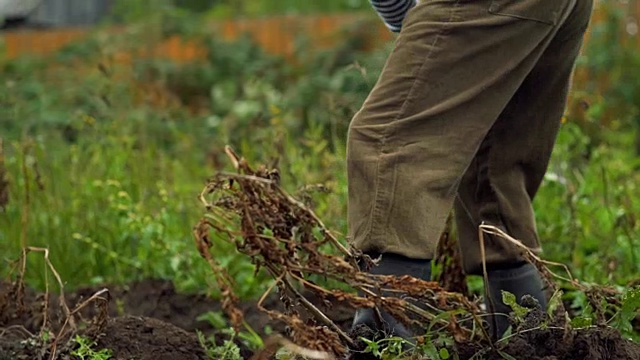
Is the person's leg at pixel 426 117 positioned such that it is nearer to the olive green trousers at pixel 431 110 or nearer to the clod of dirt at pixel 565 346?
the olive green trousers at pixel 431 110

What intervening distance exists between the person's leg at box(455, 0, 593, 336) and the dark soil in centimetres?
45

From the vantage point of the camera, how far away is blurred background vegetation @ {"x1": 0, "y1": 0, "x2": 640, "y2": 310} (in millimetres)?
4699

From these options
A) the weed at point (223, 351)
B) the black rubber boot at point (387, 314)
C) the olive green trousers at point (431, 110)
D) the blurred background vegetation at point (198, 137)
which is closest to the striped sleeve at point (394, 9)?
the olive green trousers at point (431, 110)

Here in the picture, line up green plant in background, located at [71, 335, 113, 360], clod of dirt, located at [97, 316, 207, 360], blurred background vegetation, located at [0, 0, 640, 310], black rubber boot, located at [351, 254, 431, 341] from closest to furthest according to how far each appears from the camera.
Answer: black rubber boot, located at [351, 254, 431, 341] < green plant in background, located at [71, 335, 113, 360] < clod of dirt, located at [97, 316, 207, 360] < blurred background vegetation, located at [0, 0, 640, 310]

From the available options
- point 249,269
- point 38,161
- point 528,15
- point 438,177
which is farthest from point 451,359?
point 38,161

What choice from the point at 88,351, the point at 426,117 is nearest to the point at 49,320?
the point at 88,351

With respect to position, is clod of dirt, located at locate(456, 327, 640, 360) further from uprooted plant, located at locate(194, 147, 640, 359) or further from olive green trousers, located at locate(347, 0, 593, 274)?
olive green trousers, located at locate(347, 0, 593, 274)

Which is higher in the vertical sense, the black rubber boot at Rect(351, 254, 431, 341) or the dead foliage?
the black rubber boot at Rect(351, 254, 431, 341)

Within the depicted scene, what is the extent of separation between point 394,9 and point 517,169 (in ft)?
1.93

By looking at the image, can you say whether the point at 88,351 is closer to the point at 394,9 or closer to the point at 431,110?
the point at 431,110

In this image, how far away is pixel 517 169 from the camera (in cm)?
348

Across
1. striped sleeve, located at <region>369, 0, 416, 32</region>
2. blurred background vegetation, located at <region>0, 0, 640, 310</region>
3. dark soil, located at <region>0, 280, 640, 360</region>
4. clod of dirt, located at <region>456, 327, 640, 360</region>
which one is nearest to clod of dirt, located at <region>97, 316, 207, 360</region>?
dark soil, located at <region>0, 280, 640, 360</region>

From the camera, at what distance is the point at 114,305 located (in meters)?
4.29

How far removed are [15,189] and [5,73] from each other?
13.0 feet
